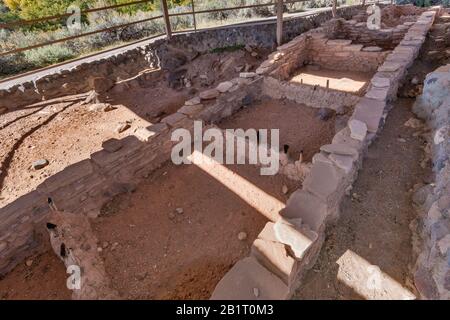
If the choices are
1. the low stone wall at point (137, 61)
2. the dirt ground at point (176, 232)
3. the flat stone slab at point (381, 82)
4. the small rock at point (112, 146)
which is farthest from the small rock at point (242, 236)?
the low stone wall at point (137, 61)

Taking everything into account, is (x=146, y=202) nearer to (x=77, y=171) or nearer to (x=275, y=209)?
(x=77, y=171)

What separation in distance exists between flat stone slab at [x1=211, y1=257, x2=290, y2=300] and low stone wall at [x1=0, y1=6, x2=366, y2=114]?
6687 millimetres

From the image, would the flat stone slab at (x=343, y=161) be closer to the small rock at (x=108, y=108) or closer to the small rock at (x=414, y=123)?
the small rock at (x=414, y=123)

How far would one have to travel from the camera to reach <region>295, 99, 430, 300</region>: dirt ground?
250 cm

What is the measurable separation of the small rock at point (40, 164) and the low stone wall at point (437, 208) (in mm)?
5544

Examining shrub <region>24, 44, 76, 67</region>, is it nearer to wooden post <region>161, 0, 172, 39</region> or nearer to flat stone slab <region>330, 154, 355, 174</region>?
wooden post <region>161, 0, 172, 39</region>

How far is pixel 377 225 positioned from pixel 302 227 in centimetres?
100

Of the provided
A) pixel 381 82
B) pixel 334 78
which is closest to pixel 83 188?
pixel 381 82

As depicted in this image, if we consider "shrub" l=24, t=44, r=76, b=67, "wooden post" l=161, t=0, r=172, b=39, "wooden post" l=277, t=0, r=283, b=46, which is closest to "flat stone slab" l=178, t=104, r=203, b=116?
"wooden post" l=277, t=0, r=283, b=46

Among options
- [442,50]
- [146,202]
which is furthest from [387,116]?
[146,202]

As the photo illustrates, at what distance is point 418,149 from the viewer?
377 cm

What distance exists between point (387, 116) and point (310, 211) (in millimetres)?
2787

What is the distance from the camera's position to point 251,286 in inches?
86.1

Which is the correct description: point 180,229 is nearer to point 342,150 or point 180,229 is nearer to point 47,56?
point 342,150
